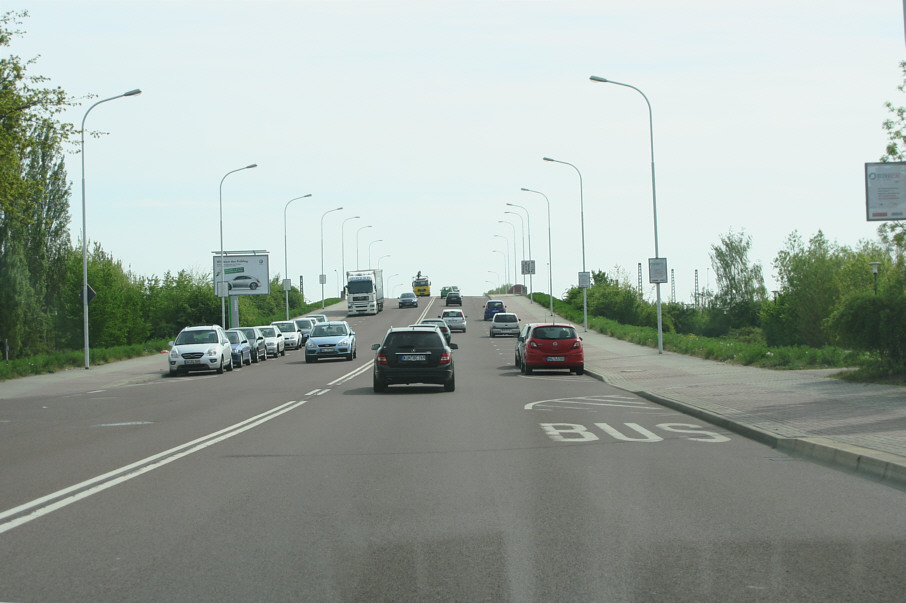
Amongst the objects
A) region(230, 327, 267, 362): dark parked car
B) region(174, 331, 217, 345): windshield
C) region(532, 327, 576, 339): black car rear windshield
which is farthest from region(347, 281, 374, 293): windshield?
region(532, 327, 576, 339): black car rear windshield

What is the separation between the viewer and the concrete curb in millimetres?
9367

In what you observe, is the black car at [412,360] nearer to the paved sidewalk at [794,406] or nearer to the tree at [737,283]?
the paved sidewalk at [794,406]

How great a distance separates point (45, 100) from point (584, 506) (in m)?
27.5

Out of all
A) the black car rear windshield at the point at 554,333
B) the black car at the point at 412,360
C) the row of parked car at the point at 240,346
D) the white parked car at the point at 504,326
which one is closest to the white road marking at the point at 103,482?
the black car at the point at 412,360

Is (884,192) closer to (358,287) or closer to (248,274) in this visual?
(248,274)

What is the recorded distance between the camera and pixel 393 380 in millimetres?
22281

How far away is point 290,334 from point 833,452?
4499 centimetres

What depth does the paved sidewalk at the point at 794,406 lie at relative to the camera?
1066 cm

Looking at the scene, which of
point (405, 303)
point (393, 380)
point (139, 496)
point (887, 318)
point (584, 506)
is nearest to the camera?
point (584, 506)

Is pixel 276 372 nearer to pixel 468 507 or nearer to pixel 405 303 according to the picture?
pixel 468 507

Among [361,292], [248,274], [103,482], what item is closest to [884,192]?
[103,482]

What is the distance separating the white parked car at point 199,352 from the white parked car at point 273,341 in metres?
9.28

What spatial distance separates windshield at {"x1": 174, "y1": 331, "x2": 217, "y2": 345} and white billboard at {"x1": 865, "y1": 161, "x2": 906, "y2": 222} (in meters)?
23.7

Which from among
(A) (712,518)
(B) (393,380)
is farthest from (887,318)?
(A) (712,518)
